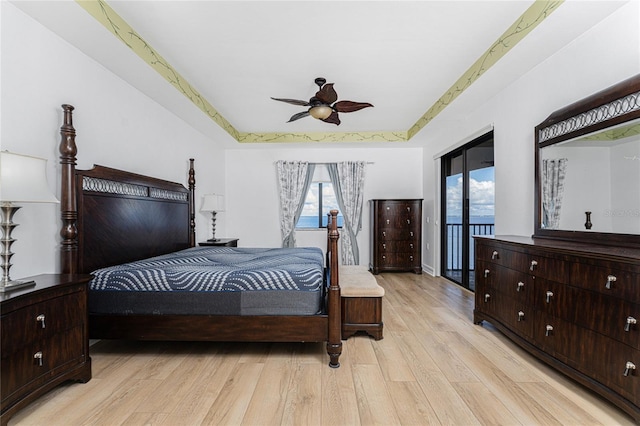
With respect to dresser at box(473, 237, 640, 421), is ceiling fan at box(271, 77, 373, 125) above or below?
above

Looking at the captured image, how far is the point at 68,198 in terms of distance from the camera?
2.23 metres

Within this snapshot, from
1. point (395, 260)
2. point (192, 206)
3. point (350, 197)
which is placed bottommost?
point (395, 260)

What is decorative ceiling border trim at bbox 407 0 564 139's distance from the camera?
204cm

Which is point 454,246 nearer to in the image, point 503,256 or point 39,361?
point 503,256

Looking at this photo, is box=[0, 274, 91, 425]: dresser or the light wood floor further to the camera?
the light wood floor

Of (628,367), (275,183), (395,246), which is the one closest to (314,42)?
(628,367)

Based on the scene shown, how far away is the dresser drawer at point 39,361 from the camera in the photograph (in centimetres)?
147

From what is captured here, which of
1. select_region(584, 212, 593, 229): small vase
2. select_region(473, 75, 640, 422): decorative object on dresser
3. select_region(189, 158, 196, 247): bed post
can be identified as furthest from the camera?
select_region(189, 158, 196, 247): bed post

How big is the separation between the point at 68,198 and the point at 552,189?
389 centimetres

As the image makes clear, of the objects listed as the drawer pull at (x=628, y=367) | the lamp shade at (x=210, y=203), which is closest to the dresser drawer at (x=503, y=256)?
the drawer pull at (x=628, y=367)

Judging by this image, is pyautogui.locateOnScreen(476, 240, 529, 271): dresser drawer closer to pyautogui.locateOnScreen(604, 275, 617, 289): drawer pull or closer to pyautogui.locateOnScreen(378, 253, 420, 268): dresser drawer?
pyautogui.locateOnScreen(604, 275, 617, 289): drawer pull

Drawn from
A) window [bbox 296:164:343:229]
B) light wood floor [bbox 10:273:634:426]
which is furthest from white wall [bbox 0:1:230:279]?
window [bbox 296:164:343:229]

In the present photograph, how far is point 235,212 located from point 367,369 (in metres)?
4.51

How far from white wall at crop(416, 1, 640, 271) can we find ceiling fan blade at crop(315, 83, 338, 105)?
1.47m
